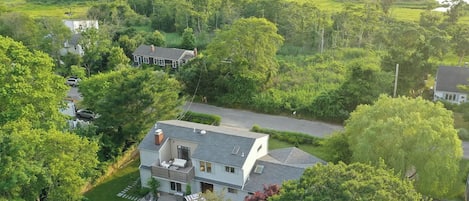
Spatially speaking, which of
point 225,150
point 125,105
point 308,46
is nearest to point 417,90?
point 308,46

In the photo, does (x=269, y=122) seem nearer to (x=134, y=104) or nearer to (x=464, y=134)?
(x=134, y=104)

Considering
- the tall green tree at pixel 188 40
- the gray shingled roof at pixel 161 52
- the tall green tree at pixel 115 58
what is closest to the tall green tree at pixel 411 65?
the gray shingled roof at pixel 161 52

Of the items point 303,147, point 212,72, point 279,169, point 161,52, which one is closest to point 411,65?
point 303,147

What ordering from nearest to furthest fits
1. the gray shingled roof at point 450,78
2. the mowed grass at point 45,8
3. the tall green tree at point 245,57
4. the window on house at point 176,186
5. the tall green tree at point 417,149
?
the tall green tree at point 417,149
the window on house at point 176,186
the gray shingled roof at point 450,78
the tall green tree at point 245,57
the mowed grass at point 45,8

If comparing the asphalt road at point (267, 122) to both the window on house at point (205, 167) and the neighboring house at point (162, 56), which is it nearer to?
the neighboring house at point (162, 56)

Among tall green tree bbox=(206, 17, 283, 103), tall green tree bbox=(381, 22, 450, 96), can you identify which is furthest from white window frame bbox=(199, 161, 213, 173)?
tall green tree bbox=(381, 22, 450, 96)
